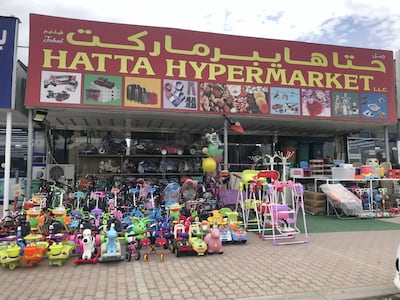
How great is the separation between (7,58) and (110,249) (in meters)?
6.41

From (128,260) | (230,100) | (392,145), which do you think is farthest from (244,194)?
(392,145)

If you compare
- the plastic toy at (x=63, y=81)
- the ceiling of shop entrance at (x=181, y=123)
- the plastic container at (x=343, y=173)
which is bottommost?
the plastic container at (x=343, y=173)

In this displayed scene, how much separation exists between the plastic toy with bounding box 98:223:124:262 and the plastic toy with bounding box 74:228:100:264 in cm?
15

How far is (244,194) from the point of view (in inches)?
A: 366

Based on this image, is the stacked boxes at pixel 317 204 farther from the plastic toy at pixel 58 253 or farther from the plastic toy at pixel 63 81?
the plastic toy at pixel 63 81

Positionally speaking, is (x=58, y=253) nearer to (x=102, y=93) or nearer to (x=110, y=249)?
(x=110, y=249)

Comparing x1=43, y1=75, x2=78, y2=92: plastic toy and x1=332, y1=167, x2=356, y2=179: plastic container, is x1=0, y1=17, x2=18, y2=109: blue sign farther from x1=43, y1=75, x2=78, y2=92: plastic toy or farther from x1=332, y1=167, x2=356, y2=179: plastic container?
x1=332, y1=167, x2=356, y2=179: plastic container

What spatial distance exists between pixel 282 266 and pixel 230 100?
243 inches

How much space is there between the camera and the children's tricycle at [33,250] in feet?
17.0

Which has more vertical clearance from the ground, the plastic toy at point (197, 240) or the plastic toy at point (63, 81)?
the plastic toy at point (63, 81)

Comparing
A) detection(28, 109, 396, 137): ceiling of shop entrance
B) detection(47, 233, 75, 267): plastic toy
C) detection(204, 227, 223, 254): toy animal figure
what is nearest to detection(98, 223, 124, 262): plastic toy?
detection(47, 233, 75, 267): plastic toy

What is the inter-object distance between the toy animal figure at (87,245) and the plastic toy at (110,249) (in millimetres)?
201

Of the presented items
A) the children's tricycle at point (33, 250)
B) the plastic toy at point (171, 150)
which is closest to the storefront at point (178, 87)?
the plastic toy at point (171, 150)

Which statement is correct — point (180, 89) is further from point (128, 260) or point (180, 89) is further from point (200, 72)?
point (128, 260)
